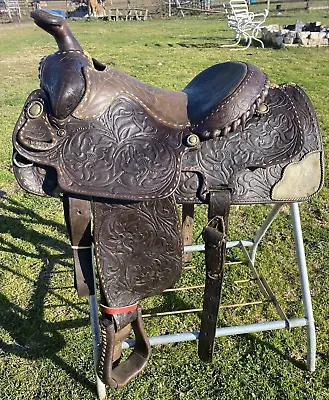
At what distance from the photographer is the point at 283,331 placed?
7.03 feet

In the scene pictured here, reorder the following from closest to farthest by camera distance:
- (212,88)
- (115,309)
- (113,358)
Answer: (115,309)
(113,358)
(212,88)

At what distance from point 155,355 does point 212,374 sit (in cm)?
30

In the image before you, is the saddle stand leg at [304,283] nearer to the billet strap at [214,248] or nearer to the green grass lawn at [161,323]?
the green grass lawn at [161,323]

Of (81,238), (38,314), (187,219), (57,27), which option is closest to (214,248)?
(81,238)

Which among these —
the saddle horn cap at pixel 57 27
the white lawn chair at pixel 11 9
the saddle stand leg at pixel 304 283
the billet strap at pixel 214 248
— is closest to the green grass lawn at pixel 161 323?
the saddle stand leg at pixel 304 283

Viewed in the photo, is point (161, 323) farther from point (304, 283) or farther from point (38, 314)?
point (304, 283)

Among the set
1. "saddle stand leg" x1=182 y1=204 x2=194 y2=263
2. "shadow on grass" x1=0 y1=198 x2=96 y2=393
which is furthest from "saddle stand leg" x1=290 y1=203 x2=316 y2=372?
"shadow on grass" x1=0 y1=198 x2=96 y2=393

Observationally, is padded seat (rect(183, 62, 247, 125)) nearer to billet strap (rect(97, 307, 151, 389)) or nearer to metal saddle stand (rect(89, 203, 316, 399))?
metal saddle stand (rect(89, 203, 316, 399))

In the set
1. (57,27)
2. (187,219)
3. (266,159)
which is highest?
(57,27)

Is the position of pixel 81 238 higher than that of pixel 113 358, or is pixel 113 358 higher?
pixel 81 238

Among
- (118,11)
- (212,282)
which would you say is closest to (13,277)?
(212,282)

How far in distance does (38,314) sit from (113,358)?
38.4 inches

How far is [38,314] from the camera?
2.27 m

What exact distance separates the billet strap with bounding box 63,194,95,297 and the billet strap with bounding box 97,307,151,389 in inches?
7.7
